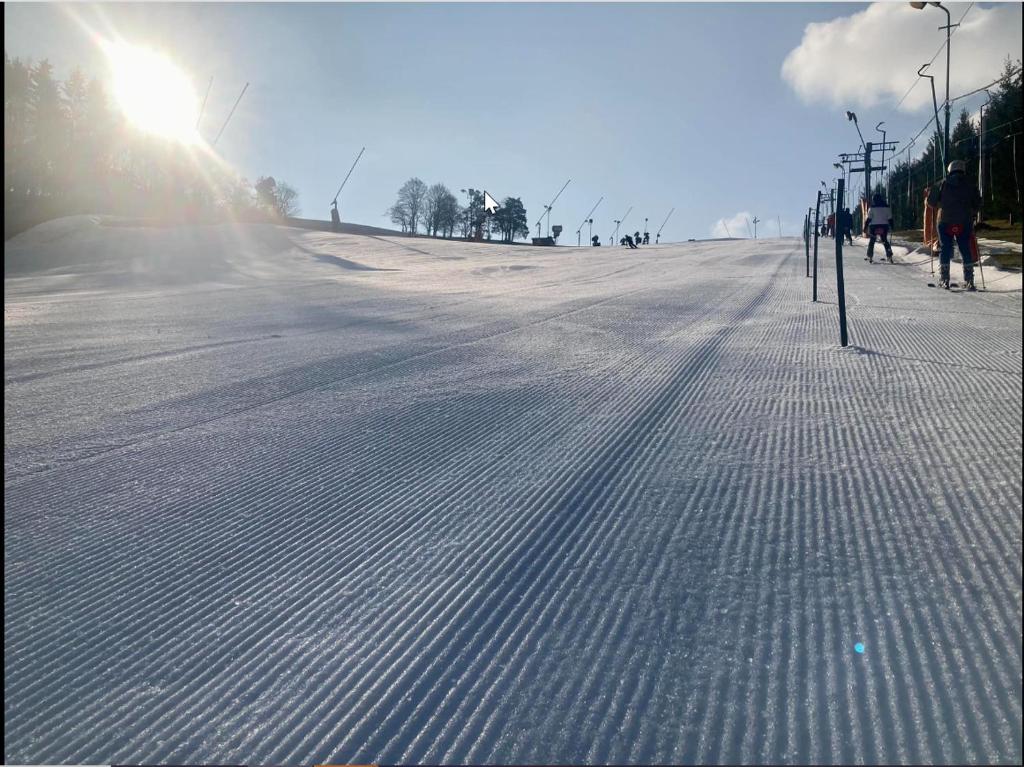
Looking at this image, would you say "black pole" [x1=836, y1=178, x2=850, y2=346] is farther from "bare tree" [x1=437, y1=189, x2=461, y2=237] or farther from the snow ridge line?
"bare tree" [x1=437, y1=189, x2=461, y2=237]

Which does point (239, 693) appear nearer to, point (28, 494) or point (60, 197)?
point (28, 494)

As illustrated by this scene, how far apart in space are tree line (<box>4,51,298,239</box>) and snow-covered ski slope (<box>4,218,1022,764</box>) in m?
43.6

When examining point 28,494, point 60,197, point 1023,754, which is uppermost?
point 60,197

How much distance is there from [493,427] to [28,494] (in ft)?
6.93

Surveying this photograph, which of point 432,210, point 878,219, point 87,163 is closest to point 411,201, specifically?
point 432,210

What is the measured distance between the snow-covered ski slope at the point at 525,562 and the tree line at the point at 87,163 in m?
43.6

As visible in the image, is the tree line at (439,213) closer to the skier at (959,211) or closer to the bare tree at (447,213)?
the bare tree at (447,213)

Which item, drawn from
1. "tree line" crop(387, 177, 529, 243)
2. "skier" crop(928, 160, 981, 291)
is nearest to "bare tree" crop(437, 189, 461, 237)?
"tree line" crop(387, 177, 529, 243)

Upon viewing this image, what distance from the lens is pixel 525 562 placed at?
2.29 m

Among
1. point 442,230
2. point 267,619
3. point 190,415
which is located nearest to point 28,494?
point 190,415

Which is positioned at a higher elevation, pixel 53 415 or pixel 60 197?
pixel 60 197

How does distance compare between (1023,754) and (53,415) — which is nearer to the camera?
(1023,754)

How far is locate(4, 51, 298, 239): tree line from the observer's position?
4509cm

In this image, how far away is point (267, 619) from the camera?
2025 mm
